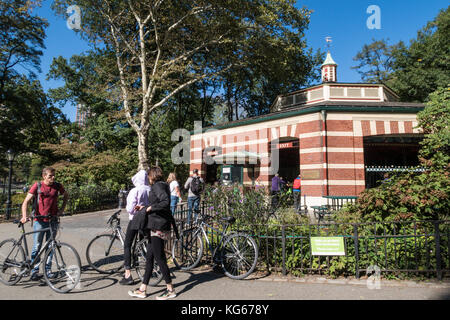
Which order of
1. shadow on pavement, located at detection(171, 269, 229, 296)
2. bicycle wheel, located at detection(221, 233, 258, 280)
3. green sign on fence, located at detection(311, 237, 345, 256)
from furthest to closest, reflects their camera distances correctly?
bicycle wheel, located at detection(221, 233, 258, 280)
green sign on fence, located at detection(311, 237, 345, 256)
shadow on pavement, located at detection(171, 269, 229, 296)

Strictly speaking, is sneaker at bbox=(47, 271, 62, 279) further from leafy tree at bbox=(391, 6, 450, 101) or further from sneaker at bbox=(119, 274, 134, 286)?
leafy tree at bbox=(391, 6, 450, 101)

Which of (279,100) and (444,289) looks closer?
(444,289)

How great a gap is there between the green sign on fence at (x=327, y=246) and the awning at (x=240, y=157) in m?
10.6

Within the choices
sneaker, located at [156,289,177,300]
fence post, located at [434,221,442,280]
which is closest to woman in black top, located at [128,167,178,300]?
sneaker, located at [156,289,177,300]

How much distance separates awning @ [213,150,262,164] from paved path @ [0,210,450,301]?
10.6 m

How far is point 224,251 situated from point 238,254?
1.08 ft

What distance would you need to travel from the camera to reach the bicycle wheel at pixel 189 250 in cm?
550

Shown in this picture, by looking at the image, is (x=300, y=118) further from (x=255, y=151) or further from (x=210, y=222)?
(x=210, y=222)

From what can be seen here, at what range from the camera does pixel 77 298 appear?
4117 mm

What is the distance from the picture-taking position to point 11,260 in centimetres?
482

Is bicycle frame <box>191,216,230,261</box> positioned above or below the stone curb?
above

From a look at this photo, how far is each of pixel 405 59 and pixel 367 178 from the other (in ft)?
65.4

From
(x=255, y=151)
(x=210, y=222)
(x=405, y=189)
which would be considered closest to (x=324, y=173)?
(x=255, y=151)

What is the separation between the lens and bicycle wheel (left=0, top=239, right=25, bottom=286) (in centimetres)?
474
